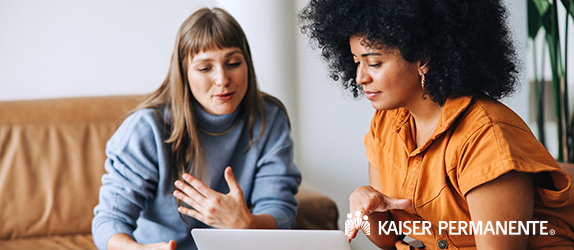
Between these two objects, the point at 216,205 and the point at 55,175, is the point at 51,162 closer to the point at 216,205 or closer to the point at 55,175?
the point at 55,175

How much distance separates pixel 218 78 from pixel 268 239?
0.67 m

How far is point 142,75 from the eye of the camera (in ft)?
7.16

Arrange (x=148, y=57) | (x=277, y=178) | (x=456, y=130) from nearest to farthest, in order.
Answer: (x=456, y=130) < (x=277, y=178) < (x=148, y=57)

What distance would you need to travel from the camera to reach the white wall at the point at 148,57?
2.06 m

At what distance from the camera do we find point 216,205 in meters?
1.20

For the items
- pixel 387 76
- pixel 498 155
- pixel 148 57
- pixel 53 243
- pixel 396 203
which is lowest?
pixel 53 243

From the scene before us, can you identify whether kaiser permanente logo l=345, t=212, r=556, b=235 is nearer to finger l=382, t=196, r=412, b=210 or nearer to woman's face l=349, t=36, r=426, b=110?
finger l=382, t=196, r=412, b=210

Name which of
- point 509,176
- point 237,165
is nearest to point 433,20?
point 509,176

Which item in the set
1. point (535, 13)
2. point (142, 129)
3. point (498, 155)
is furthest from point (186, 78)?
point (535, 13)

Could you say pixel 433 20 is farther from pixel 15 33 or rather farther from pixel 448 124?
pixel 15 33

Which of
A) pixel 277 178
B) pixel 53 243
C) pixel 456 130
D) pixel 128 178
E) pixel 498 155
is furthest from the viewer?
pixel 53 243

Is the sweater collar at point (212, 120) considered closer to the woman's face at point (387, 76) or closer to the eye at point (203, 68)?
the eye at point (203, 68)

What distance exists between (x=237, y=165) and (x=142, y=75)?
0.93 m

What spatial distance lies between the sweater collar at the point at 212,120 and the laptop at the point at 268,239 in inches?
24.9
